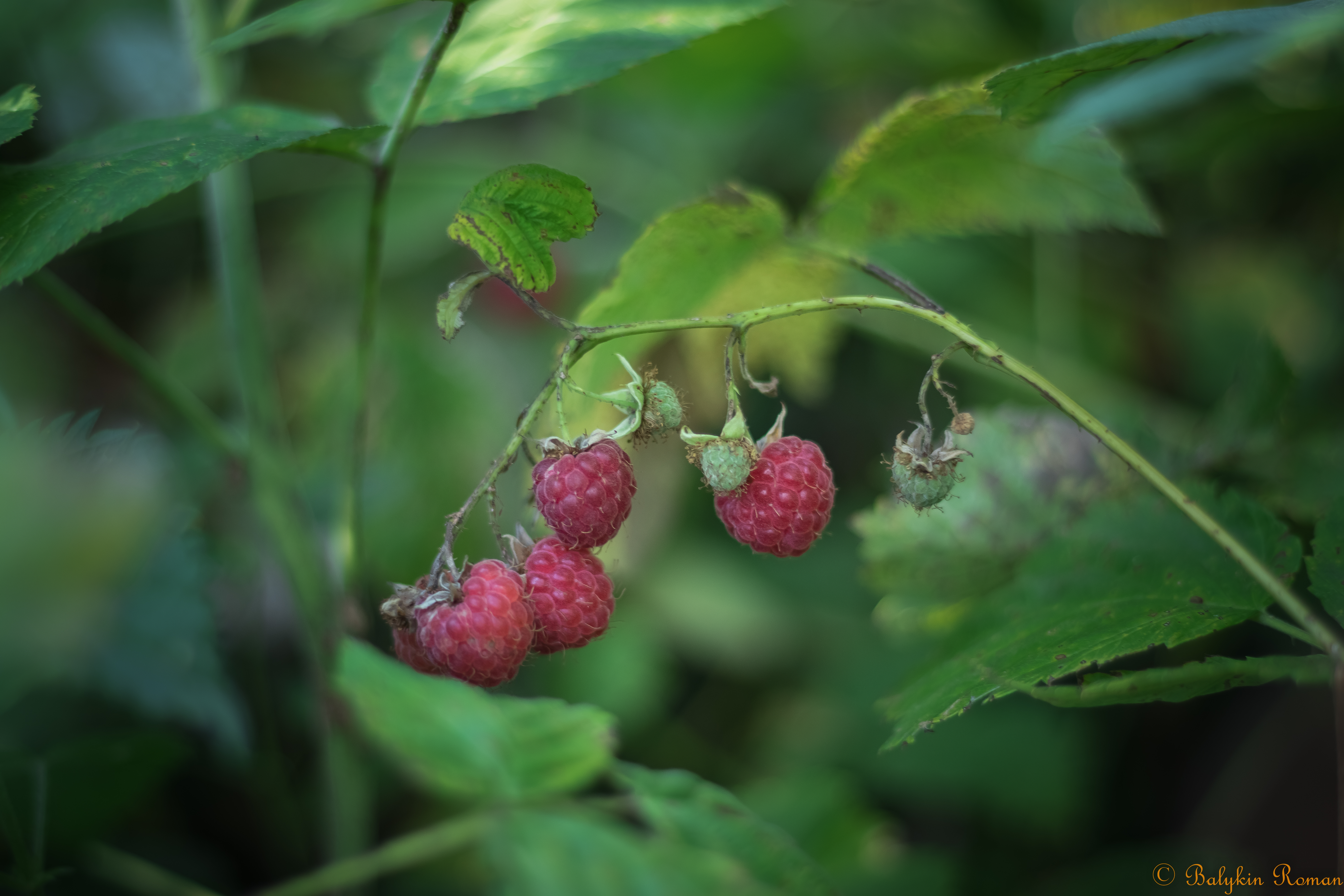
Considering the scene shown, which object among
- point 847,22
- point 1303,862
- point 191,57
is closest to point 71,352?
point 191,57

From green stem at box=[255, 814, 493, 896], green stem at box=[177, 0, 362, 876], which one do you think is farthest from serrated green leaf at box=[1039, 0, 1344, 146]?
green stem at box=[177, 0, 362, 876]

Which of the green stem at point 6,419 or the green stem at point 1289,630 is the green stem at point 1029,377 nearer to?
the green stem at point 1289,630

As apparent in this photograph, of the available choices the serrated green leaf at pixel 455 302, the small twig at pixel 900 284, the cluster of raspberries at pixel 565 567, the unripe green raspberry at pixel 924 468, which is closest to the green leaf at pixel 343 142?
the serrated green leaf at pixel 455 302

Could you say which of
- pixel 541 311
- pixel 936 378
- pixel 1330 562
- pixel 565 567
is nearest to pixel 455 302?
pixel 541 311

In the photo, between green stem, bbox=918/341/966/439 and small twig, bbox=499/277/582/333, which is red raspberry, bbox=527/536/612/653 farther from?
green stem, bbox=918/341/966/439

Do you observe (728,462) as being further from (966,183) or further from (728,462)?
(966,183)

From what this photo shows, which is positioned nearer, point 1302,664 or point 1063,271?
point 1302,664

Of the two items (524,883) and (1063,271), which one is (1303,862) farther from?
(524,883)
